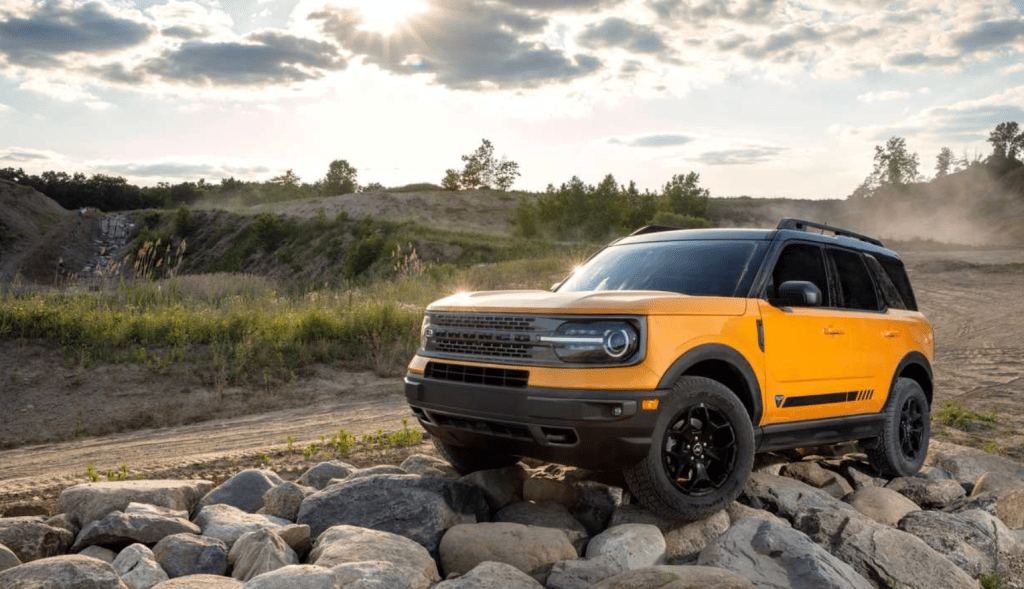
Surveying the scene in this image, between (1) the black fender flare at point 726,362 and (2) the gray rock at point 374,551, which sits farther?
(1) the black fender flare at point 726,362

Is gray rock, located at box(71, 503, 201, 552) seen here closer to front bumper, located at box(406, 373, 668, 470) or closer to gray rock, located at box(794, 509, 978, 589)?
front bumper, located at box(406, 373, 668, 470)

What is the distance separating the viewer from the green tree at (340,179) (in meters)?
103

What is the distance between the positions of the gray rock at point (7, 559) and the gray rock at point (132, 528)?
44 centimetres

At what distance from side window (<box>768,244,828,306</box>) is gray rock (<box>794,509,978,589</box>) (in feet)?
5.72

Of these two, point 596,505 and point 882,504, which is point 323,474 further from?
point 882,504

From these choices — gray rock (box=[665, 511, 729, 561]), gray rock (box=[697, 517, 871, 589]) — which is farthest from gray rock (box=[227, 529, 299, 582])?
gray rock (box=[697, 517, 871, 589])

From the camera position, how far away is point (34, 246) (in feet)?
185

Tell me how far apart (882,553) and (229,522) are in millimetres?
4479

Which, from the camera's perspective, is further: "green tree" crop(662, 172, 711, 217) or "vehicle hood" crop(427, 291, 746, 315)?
"green tree" crop(662, 172, 711, 217)

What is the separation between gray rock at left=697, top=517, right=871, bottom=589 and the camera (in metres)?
5.02

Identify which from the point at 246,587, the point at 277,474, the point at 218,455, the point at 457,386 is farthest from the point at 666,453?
the point at 218,455

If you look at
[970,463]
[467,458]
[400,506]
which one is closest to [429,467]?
[467,458]

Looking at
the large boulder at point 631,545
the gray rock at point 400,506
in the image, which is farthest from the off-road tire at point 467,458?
the large boulder at point 631,545

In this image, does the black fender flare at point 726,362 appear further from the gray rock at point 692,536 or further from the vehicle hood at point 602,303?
the gray rock at point 692,536
